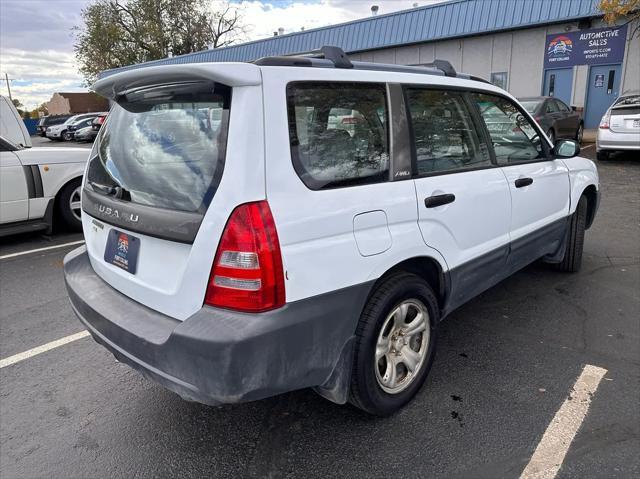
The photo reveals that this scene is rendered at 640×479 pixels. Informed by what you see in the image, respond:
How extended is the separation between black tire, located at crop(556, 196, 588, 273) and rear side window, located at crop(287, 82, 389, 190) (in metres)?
2.85

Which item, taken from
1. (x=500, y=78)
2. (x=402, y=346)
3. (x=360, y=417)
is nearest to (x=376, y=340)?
(x=402, y=346)

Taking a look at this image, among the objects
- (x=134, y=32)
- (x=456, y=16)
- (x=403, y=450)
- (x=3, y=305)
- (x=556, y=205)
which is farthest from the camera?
(x=134, y=32)

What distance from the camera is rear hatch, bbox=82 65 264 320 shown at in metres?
2.00

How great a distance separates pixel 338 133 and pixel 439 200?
0.72 metres

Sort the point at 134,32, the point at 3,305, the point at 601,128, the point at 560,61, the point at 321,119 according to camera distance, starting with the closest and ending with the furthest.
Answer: the point at 321,119 → the point at 3,305 → the point at 601,128 → the point at 560,61 → the point at 134,32

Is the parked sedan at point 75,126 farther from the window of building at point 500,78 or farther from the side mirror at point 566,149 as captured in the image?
the side mirror at point 566,149

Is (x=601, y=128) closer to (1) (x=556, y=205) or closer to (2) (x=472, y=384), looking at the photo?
(1) (x=556, y=205)

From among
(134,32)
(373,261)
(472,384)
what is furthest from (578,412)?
(134,32)

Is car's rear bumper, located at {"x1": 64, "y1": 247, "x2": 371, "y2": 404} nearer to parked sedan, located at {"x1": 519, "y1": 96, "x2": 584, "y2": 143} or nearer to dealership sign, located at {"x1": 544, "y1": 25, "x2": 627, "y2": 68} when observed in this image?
parked sedan, located at {"x1": 519, "y1": 96, "x2": 584, "y2": 143}

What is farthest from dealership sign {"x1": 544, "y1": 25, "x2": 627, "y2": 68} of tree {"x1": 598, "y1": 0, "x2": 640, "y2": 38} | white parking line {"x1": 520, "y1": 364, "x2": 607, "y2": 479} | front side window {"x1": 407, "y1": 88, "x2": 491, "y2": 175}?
white parking line {"x1": 520, "y1": 364, "x2": 607, "y2": 479}

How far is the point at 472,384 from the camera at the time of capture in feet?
9.71

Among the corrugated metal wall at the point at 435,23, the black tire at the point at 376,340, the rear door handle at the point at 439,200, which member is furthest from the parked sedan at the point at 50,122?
the black tire at the point at 376,340

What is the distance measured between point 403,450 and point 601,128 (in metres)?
11.3

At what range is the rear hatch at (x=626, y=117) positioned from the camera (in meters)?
10.6
